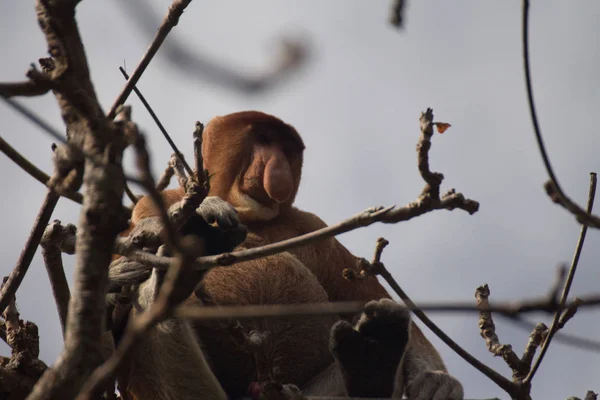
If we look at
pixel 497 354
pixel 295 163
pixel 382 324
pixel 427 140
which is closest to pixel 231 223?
pixel 382 324

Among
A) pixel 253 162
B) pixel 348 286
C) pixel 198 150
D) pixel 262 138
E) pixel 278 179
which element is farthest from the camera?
pixel 262 138

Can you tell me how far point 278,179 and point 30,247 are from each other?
2.86 m

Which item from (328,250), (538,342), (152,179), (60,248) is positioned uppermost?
(328,250)

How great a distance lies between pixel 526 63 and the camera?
2441mm

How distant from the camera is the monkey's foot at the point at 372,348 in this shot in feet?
13.4

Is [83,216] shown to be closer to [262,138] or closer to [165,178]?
[165,178]

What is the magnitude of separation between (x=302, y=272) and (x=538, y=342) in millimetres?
1717

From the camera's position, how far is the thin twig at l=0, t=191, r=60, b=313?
3436 mm

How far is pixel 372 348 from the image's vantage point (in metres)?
4.13

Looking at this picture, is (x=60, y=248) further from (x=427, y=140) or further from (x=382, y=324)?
(x=427, y=140)

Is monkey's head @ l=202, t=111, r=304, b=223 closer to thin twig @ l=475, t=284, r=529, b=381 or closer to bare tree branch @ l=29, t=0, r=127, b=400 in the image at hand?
thin twig @ l=475, t=284, r=529, b=381

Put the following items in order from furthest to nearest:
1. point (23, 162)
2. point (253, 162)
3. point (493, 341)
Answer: point (253, 162)
point (493, 341)
point (23, 162)

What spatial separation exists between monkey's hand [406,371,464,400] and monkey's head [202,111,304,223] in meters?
1.79

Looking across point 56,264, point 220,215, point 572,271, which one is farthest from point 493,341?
point 56,264
